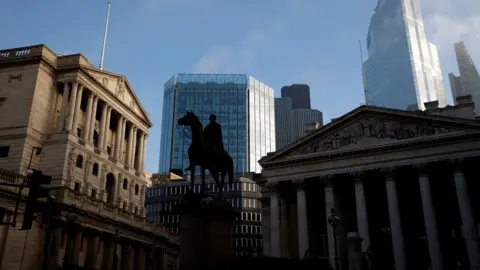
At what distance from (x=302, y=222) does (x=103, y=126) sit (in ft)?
82.4

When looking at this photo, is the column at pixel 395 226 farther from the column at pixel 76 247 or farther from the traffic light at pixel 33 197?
the traffic light at pixel 33 197

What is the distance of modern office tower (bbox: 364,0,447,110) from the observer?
471 feet

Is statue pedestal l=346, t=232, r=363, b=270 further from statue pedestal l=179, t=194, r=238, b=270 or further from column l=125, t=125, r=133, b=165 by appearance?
column l=125, t=125, r=133, b=165

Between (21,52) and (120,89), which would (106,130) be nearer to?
(120,89)

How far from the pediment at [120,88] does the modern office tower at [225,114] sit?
212ft

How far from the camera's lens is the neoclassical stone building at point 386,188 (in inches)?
1586

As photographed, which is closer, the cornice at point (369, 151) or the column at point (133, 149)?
the cornice at point (369, 151)

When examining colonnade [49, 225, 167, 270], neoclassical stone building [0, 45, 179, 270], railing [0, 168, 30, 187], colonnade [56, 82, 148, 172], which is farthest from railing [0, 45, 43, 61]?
colonnade [49, 225, 167, 270]

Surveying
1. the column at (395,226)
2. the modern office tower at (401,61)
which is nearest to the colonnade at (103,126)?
the column at (395,226)

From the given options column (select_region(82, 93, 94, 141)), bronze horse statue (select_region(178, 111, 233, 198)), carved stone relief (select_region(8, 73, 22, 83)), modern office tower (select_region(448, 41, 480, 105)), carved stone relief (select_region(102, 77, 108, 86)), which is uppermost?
modern office tower (select_region(448, 41, 480, 105))

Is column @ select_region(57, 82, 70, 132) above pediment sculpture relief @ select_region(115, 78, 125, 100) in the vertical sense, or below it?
below

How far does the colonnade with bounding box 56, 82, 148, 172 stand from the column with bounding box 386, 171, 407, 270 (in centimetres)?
3142

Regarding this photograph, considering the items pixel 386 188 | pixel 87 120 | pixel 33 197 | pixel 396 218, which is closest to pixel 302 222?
pixel 386 188

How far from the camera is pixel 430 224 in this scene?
3978 centimetres
